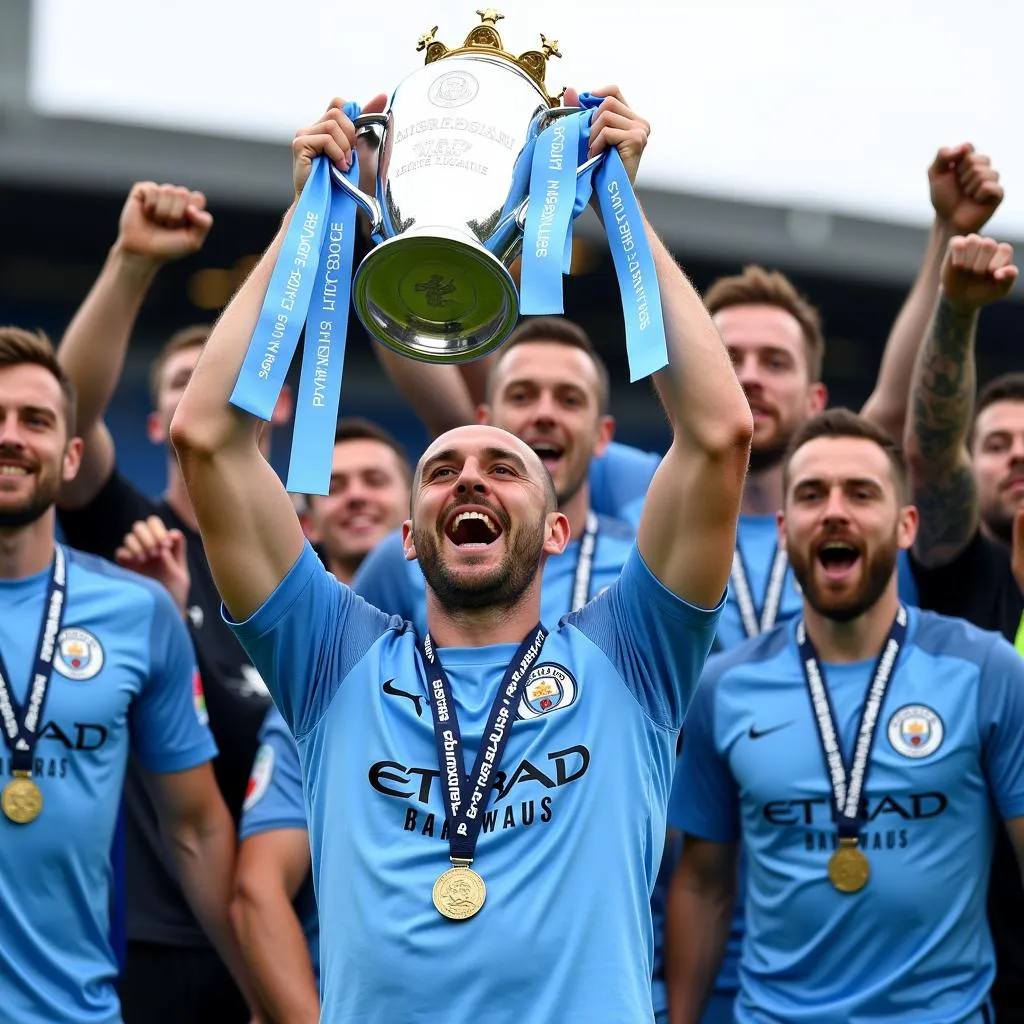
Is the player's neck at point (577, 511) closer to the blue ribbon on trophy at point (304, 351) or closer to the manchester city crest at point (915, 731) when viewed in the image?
the manchester city crest at point (915, 731)

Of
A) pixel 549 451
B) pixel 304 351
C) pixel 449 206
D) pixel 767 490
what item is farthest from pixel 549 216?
pixel 767 490

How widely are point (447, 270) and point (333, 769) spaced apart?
0.94m

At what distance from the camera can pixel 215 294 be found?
12648mm

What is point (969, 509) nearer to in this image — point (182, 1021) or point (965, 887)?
point (965, 887)

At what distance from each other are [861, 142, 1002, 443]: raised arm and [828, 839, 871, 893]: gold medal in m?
1.50

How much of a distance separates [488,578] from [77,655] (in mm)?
1315

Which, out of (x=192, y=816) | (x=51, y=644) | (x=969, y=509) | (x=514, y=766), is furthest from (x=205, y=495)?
(x=969, y=509)

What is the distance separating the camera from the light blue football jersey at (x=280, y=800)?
4.46 meters

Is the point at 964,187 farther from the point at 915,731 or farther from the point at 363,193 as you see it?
the point at 363,193

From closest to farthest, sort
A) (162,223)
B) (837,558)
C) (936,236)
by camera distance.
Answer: (837,558)
(162,223)
(936,236)

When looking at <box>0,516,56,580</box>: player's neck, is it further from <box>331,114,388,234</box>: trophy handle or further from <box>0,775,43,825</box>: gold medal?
<box>331,114,388,234</box>: trophy handle

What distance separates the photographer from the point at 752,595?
4770 mm

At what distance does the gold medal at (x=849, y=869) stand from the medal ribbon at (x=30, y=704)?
1845 millimetres

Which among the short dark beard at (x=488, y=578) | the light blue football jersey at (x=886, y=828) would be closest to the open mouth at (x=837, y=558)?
the light blue football jersey at (x=886, y=828)
